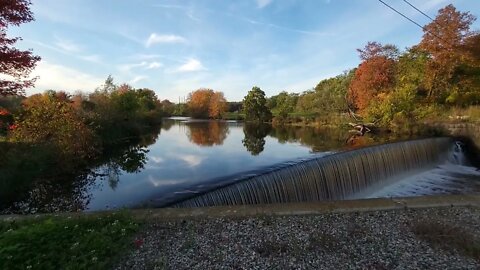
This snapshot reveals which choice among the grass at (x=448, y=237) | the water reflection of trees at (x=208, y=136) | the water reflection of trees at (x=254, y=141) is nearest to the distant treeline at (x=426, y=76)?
the water reflection of trees at (x=254, y=141)

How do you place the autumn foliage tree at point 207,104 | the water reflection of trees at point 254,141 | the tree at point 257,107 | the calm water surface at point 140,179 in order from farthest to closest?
the autumn foliage tree at point 207,104 → the tree at point 257,107 → the water reflection of trees at point 254,141 → the calm water surface at point 140,179

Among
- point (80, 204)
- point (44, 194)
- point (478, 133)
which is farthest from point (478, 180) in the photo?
point (44, 194)

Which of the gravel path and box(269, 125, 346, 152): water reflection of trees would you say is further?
box(269, 125, 346, 152): water reflection of trees

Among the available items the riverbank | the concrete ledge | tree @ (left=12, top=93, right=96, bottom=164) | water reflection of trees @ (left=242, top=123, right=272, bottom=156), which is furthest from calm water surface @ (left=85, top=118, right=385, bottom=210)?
the riverbank

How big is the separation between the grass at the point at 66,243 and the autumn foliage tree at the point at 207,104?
6096 cm

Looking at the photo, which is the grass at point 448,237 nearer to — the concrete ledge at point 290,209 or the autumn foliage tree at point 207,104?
the concrete ledge at point 290,209

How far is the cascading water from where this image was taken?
7227 mm

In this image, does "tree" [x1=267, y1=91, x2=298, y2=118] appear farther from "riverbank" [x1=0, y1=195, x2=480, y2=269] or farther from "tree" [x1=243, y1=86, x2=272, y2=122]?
"riverbank" [x1=0, y1=195, x2=480, y2=269]

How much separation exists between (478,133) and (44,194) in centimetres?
2014

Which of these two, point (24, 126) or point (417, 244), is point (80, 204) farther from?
point (417, 244)

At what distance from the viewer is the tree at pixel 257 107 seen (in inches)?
1789

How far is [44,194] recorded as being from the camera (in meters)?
8.05

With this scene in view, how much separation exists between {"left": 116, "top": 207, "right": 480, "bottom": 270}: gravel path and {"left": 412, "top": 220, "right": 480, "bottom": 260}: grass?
22mm

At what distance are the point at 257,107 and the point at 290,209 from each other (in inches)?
1642
